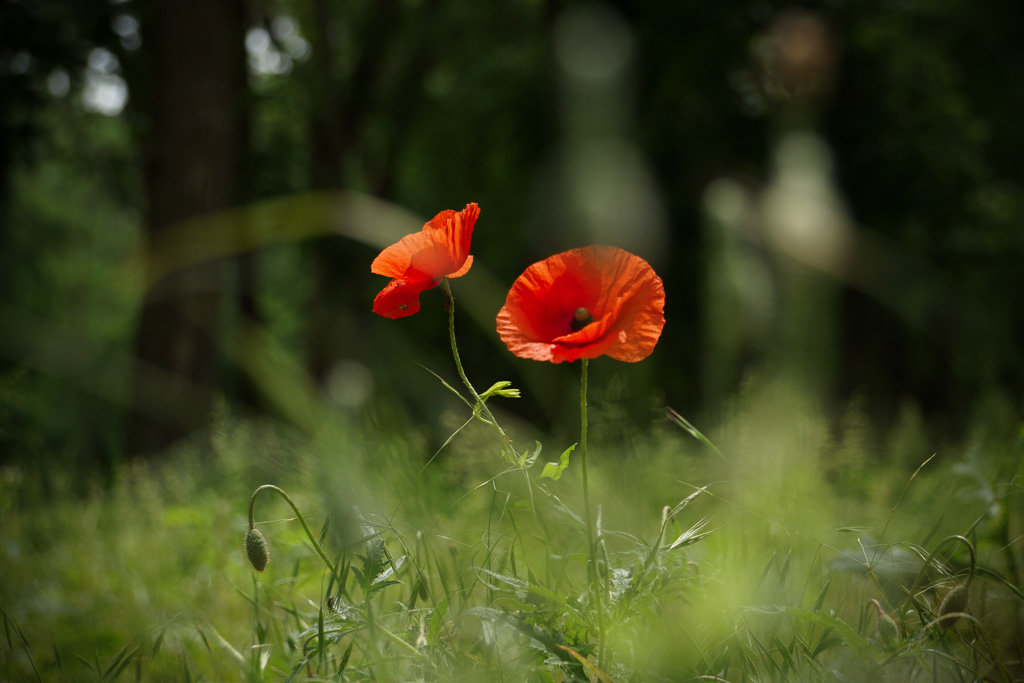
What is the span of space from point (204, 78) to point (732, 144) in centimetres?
295

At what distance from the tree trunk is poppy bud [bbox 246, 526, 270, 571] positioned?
3.04 meters

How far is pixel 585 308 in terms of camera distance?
783 mm

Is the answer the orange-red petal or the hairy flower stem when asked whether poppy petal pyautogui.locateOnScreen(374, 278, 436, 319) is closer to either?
the orange-red petal

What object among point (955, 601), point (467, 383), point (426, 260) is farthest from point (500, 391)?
point (955, 601)

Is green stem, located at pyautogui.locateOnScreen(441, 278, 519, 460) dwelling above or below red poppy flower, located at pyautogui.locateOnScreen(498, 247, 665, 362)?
below

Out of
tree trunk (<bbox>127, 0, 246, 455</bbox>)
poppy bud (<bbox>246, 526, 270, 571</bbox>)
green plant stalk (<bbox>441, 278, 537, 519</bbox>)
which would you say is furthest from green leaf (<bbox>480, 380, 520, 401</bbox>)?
tree trunk (<bbox>127, 0, 246, 455</bbox>)

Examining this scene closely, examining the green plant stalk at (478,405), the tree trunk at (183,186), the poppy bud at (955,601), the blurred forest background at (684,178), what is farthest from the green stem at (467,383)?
the tree trunk at (183,186)

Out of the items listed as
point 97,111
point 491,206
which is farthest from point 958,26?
point 97,111

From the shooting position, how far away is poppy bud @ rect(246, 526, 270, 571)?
2.60ft

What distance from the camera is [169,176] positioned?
156 inches

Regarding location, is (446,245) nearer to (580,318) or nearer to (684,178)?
(580,318)

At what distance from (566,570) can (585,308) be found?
0.38 m

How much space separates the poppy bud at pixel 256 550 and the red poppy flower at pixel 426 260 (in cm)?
28

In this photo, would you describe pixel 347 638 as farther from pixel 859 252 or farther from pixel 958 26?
pixel 958 26
